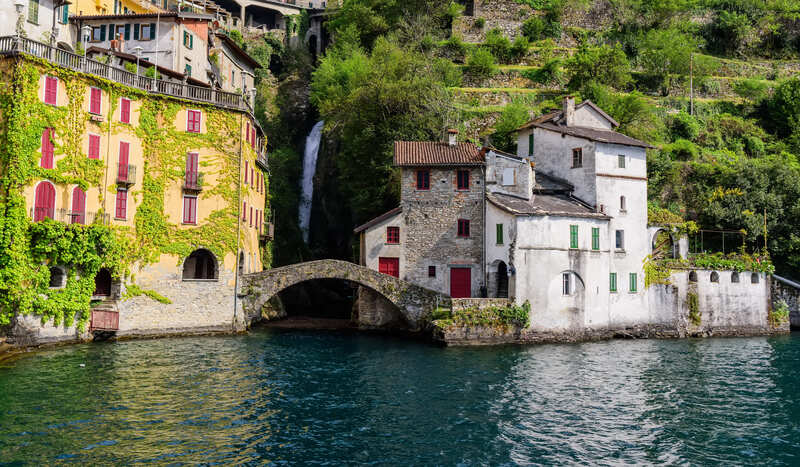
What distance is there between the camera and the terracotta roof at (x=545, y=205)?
34.2 m

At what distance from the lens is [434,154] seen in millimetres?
38219

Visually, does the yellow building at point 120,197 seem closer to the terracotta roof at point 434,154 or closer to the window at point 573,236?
the terracotta roof at point 434,154

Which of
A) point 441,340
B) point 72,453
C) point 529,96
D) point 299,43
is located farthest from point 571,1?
point 72,453

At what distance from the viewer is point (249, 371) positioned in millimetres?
24875

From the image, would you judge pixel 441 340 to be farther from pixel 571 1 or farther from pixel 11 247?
pixel 571 1

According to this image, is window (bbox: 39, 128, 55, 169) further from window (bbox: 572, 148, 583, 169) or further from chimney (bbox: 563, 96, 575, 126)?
chimney (bbox: 563, 96, 575, 126)

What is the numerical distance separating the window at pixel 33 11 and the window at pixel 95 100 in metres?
12.3

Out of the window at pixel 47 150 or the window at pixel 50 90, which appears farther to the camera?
the window at pixel 50 90

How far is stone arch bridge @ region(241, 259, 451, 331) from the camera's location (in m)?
34.2

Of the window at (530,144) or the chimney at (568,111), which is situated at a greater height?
the chimney at (568,111)

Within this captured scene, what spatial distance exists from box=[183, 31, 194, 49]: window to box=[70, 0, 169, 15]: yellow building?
305 inches

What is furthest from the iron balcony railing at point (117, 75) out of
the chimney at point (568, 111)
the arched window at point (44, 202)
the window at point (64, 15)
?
the chimney at point (568, 111)

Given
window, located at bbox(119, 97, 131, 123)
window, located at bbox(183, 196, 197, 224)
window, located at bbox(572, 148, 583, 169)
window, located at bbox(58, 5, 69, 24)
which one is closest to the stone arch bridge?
window, located at bbox(183, 196, 197, 224)

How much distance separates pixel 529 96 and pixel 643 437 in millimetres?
45142
